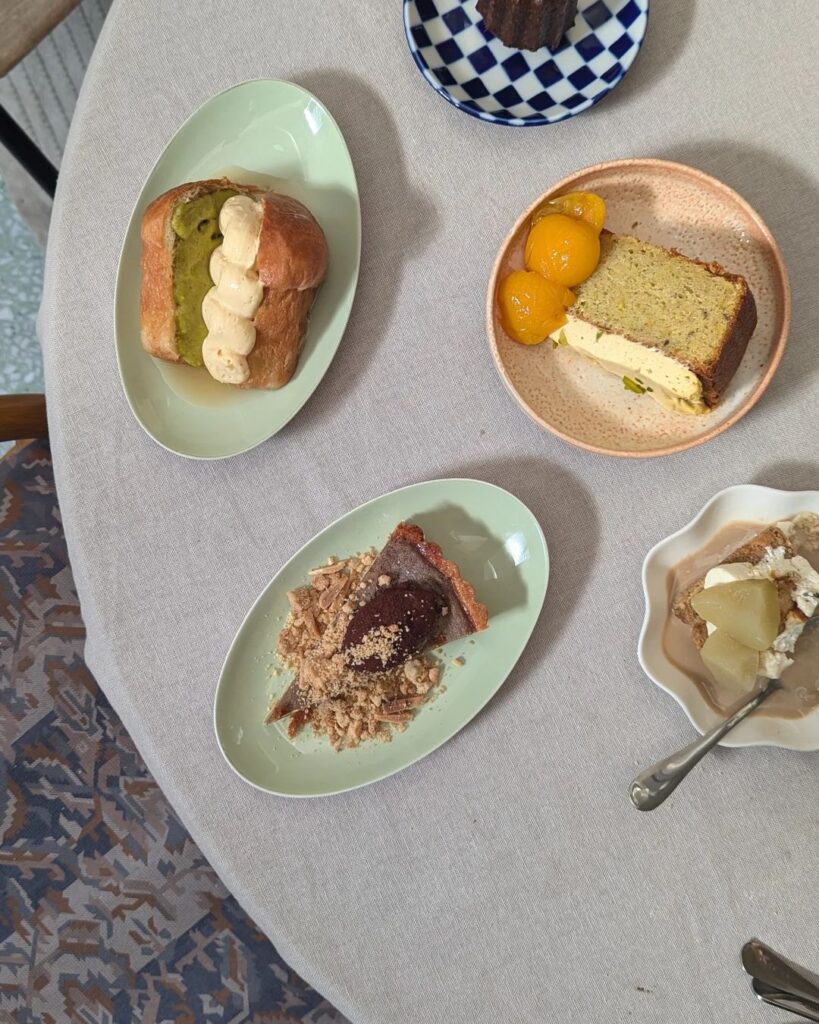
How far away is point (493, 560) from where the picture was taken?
3.91 ft

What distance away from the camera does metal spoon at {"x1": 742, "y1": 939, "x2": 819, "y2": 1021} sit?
1102 millimetres

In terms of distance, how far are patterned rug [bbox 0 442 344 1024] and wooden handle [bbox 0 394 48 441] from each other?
23cm

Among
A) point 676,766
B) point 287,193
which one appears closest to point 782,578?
point 676,766

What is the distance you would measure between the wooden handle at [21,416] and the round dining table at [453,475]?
171mm

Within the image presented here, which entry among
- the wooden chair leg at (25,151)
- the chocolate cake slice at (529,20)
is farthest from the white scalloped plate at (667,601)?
the wooden chair leg at (25,151)

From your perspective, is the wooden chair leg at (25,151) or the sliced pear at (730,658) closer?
the sliced pear at (730,658)

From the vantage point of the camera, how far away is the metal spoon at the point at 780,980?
3.61 ft

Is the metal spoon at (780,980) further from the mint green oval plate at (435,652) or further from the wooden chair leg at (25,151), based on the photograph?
the wooden chair leg at (25,151)

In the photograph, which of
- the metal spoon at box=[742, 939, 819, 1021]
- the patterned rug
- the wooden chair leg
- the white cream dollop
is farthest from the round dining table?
the wooden chair leg

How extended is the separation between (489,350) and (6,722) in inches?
39.3

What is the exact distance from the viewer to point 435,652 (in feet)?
3.94

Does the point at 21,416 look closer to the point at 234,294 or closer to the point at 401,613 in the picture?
the point at 234,294

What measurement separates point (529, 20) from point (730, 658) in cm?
88

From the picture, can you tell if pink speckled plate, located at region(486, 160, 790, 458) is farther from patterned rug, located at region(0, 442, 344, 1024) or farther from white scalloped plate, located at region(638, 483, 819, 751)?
patterned rug, located at region(0, 442, 344, 1024)
